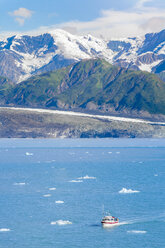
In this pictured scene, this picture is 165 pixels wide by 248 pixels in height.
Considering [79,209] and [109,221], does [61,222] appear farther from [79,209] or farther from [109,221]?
[79,209]

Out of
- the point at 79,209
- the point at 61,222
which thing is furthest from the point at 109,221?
the point at 79,209

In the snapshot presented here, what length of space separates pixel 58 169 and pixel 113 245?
7579 centimetres

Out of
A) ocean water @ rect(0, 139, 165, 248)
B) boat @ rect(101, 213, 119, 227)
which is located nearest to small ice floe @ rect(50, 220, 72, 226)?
ocean water @ rect(0, 139, 165, 248)

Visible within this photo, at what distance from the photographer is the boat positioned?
61.6 meters

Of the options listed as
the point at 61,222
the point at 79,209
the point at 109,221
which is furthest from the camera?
the point at 79,209

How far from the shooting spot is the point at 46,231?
59281 mm

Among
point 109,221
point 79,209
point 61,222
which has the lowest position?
point 79,209

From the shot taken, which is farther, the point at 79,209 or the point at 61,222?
the point at 79,209

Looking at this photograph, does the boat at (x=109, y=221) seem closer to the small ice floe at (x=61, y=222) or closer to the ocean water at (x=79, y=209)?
the ocean water at (x=79, y=209)

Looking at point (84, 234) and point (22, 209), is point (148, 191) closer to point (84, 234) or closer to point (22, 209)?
point (22, 209)

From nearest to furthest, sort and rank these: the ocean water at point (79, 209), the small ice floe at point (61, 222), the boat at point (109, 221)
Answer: the ocean water at point (79, 209) < the boat at point (109, 221) < the small ice floe at point (61, 222)

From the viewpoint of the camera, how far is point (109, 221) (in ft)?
202

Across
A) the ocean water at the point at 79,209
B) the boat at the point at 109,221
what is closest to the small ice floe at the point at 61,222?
the ocean water at the point at 79,209

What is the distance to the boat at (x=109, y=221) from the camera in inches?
2425
